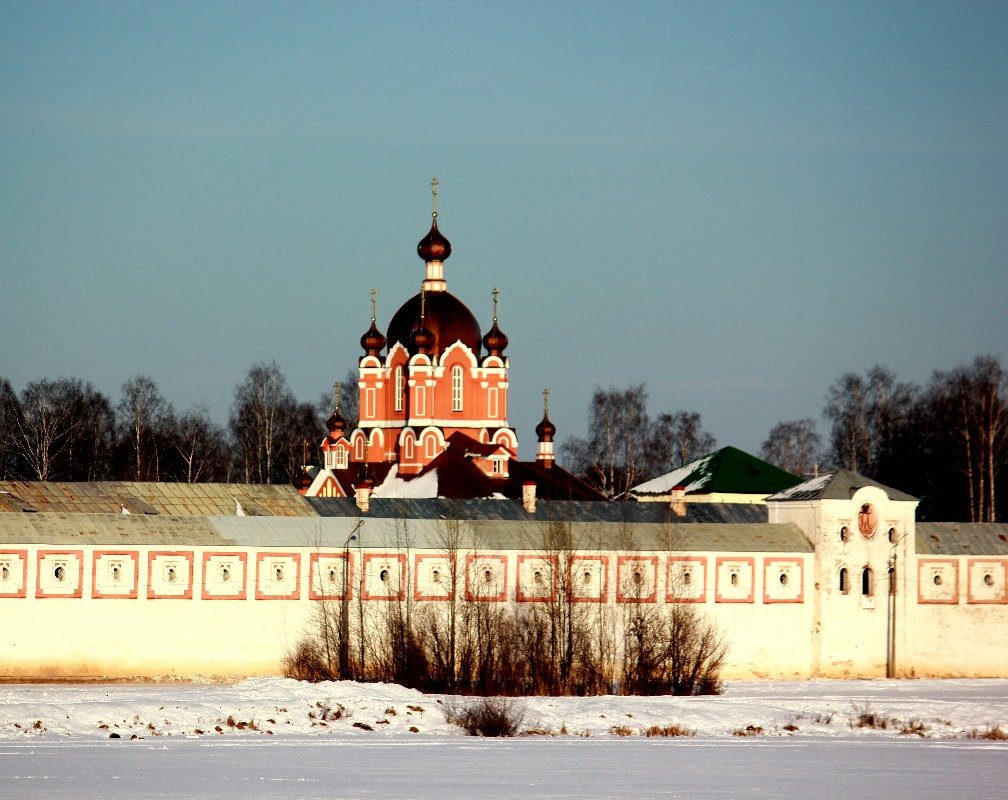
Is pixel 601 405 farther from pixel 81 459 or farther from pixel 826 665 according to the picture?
pixel 826 665

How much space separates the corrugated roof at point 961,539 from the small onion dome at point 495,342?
21.7m

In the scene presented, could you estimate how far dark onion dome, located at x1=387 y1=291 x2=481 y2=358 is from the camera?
62531 millimetres

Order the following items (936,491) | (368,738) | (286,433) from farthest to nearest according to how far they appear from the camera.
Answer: (286,433) → (936,491) → (368,738)

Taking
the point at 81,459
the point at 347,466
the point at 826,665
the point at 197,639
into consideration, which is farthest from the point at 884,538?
the point at 81,459

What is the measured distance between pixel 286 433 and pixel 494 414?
11.8 m

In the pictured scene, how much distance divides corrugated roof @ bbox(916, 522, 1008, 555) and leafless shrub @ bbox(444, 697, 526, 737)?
16.8 meters

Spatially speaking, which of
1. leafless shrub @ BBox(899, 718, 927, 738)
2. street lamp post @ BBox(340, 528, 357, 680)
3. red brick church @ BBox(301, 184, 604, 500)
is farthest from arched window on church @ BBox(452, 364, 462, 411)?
leafless shrub @ BBox(899, 718, 927, 738)

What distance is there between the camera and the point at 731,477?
55.3 meters

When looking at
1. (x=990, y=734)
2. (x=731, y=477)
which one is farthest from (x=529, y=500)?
(x=990, y=734)

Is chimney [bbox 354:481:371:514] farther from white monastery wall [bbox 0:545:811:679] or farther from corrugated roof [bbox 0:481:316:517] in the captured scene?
white monastery wall [bbox 0:545:811:679]

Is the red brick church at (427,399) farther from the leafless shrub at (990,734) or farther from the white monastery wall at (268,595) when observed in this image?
the leafless shrub at (990,734)

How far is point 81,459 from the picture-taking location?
6550 centimetres

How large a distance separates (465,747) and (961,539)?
20642 mm

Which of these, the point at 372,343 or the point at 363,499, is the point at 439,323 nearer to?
the point at 372,343
